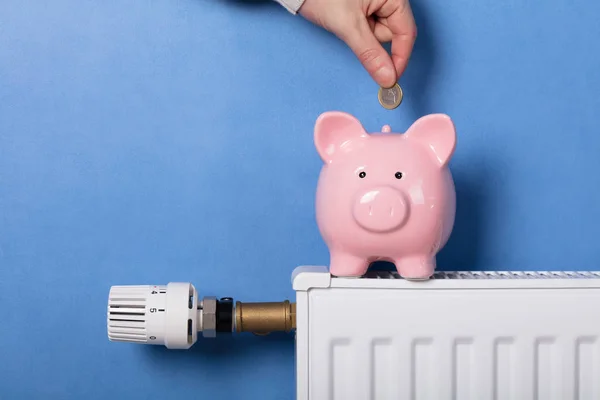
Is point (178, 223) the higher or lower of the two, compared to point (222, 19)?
lower

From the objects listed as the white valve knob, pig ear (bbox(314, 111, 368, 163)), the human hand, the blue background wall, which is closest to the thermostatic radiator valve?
the white valve knob

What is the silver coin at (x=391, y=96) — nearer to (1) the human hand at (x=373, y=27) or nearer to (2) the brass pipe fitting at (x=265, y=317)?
(1) the human hand at (x=373, y=27)

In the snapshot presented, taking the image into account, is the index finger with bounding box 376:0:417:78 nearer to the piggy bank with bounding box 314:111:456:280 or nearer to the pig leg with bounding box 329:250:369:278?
the piggy bank with bounding box 314:111:456:280

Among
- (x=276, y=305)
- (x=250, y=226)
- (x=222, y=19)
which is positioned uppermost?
(x=222, y=19)

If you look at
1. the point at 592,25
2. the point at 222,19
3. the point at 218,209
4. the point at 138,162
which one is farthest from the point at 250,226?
the point at 592,25

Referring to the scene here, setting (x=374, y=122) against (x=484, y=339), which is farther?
(x=374, y=122)

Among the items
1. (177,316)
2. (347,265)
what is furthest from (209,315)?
(347,265)

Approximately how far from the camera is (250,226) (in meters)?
0.95

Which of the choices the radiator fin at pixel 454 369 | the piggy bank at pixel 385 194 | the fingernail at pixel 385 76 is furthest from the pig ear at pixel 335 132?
the radiator fin at pixel 454 369

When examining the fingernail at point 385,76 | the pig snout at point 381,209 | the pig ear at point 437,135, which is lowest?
the pig snout at point 381,209

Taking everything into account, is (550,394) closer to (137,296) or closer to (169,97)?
(137,296)

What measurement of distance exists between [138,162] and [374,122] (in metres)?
0.33

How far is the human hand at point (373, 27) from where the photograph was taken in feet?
2.78

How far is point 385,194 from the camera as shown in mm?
721
